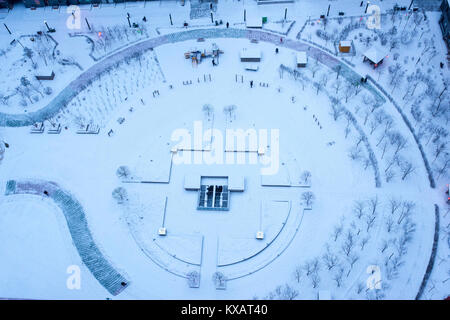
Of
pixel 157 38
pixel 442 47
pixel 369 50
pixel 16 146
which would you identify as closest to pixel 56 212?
pixel 16 146

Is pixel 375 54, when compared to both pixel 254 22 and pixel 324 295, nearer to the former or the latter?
pixel 254 22

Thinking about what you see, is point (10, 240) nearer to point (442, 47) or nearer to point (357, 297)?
point (357, 297)

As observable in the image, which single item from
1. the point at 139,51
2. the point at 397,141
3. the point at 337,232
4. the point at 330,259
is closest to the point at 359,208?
the point at 337,232

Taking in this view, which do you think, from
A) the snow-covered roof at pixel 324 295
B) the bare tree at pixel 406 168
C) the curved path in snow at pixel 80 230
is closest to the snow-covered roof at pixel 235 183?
Result: the snow-covered roof at pixel 324 295

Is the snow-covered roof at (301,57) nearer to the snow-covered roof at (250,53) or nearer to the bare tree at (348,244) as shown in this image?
the snow-covered roof at (250,53)

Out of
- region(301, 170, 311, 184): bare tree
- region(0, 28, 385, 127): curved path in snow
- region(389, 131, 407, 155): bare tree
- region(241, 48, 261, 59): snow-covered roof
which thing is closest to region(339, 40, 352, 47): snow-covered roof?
region(0, 28, 385, 127): curved path in snow

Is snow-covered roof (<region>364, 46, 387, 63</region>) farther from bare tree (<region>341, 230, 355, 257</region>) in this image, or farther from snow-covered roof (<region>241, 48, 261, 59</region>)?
bare tree (<region>341, 230, 355, 257</region>)

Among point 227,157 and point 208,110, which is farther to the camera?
point 208,110
